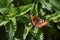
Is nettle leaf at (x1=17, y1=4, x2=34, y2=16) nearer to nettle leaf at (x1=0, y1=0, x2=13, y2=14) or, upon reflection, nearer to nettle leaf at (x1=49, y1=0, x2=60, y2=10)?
nettle leaf at (x1=0, y1=0, x2=13, y2=14)

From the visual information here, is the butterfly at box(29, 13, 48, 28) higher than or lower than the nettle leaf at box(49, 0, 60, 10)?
lower

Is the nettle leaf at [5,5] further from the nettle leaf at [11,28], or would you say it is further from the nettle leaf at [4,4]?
the nettle leaf at [11,28]

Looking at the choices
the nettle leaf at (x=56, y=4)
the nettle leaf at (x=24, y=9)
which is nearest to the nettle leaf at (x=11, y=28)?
the nettle leaf at (x=24, y=9)

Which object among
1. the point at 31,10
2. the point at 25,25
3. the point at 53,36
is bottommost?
the point at 53,36

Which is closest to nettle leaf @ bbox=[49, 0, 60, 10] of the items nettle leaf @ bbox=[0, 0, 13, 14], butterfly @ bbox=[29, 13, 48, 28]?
butterfly @ bbox=[29, 13, 48, 28]

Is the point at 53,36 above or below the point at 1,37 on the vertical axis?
below

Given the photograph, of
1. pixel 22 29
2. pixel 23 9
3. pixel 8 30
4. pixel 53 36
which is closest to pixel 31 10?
pixel 23 9

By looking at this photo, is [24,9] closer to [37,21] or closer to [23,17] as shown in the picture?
[23,17]

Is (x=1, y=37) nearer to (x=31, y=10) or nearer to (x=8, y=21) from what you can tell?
(x=8, y=21)

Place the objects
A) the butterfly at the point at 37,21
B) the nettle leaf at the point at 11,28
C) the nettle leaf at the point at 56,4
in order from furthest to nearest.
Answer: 1. the nettle leaf at the point at 56,4
2. the butterfly at the point at 37,21
3. the nettle leaf at the point at 11,28
